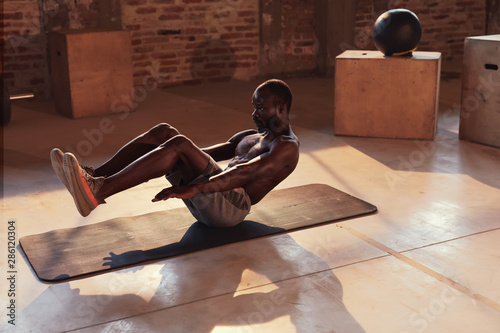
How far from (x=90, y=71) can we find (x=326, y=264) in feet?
15.0

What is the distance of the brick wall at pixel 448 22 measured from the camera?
10273 millimetres

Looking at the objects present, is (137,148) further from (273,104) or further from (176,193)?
(273,104)

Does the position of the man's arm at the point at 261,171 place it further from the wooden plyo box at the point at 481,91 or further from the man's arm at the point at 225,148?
the wooden plyo box at the point at 481,91

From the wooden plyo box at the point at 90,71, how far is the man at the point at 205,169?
3.60 metres

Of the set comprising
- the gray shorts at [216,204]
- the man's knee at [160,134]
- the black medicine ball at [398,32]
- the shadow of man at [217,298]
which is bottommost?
the shadow of man at [217,298]

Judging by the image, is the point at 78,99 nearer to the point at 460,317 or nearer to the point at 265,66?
the point at 265,66

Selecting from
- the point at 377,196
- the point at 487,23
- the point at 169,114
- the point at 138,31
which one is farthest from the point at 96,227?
the point at 487,23

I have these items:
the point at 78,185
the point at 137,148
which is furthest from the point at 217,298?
the point at 137,148

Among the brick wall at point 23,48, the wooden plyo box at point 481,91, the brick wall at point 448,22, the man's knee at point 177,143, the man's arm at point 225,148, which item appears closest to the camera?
the man's knee at point 177,143

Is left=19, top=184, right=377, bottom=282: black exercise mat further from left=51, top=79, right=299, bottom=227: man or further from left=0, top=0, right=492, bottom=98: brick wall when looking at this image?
left=0, top=0, right=492, bottom=98: brick wall

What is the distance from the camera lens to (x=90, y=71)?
7.26 meters

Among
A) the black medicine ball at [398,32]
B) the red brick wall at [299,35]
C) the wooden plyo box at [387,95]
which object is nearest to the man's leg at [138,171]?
the wooden plyo box at [387,95]

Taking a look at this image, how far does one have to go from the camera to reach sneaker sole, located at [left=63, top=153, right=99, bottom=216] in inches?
132

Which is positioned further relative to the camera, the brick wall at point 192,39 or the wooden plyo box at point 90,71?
the brick wall at point 192,39
